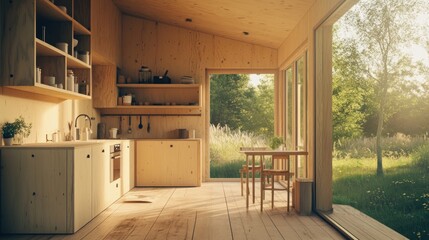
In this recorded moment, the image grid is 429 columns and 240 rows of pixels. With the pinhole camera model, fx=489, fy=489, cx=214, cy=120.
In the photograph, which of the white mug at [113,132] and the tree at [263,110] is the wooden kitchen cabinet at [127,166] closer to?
the white mug at [113,132]

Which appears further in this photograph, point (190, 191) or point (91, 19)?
point (190, 191)

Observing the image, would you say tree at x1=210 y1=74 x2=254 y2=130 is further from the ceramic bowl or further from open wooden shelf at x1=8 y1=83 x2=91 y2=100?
the ceramic bowl

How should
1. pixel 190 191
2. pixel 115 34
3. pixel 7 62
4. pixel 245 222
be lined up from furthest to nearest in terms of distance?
1. pixel 115 34
2. pixel 190 191
3. pixel 245 222
4. pixel 7 62

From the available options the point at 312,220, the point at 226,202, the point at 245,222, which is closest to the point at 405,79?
the point at 312,220

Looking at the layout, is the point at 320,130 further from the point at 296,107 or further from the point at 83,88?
the point at 83,88

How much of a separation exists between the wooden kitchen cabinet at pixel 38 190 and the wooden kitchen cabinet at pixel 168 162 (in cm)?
355

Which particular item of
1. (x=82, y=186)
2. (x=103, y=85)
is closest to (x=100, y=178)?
(x=82, y=186)

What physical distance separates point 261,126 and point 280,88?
2.50ft

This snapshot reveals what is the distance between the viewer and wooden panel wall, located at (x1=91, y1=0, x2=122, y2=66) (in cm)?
673

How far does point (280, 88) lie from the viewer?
28.7 feet

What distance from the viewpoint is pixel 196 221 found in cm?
514

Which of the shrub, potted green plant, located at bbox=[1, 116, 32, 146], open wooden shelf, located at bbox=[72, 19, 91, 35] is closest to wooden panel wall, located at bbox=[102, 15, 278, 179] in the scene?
open wooden shelf, located at bbox=[72, 19, 91, 35]

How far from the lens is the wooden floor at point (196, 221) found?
447 cm

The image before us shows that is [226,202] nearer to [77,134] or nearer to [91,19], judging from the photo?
[77,134]
